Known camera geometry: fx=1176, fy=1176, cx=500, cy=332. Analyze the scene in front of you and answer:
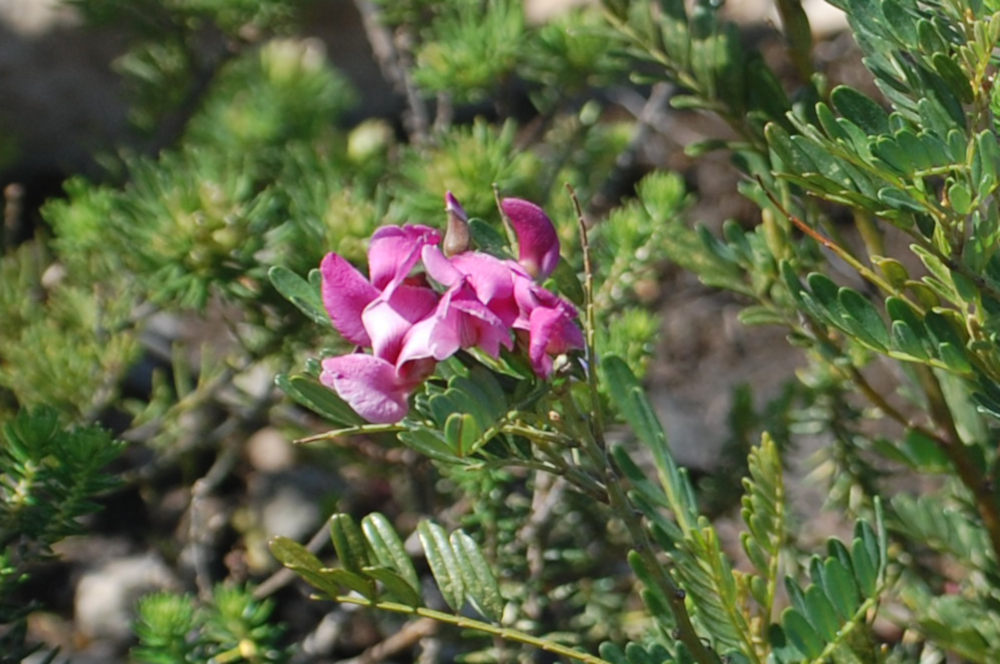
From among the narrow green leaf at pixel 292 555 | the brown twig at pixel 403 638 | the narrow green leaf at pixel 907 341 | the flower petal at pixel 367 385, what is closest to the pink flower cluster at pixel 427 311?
the flower petal at pixel 367 385

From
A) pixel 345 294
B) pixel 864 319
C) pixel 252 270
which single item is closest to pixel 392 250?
pixel 345 294

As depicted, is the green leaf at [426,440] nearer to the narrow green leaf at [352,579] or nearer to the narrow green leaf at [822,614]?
the narrow green leaf at [352,579]

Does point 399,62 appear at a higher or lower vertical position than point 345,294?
lower

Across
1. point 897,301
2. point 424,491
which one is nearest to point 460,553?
point 897,301

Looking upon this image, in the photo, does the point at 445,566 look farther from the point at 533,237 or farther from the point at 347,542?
the point at 533,237

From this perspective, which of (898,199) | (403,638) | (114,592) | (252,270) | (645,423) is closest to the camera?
(898,199)
